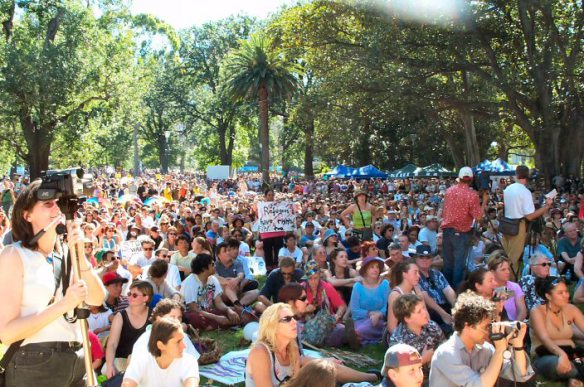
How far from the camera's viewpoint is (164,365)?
15.8ft

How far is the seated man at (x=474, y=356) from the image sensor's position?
4781 mm

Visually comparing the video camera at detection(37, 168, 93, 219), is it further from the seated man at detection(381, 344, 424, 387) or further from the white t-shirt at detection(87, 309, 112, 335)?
the white t-shirt at detection(87, 309, 112, 335)

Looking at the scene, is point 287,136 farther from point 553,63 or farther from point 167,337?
point 167,337

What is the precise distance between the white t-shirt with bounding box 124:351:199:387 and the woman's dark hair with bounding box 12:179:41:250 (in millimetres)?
1783

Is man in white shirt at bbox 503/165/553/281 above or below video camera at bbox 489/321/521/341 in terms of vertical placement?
above

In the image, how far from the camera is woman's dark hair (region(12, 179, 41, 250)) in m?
3.33

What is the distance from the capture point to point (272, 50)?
27.6 m

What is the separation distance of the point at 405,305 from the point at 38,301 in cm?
353

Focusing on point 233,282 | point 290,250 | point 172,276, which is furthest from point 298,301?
point 290,250

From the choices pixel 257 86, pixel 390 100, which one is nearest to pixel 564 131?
pixel 390 100

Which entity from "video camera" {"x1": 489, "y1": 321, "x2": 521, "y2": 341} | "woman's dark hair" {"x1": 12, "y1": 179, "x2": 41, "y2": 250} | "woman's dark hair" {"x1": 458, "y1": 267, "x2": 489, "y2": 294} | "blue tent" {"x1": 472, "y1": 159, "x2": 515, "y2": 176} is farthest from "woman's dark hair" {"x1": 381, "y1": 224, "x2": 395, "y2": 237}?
"blue tent" {"x1": 472, "y1": 159, "x2": 515, "y2": 176}

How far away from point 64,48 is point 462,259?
881 inches

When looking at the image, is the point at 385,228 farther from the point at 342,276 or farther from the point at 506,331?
the point at 506,331

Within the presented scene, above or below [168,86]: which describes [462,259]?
below
